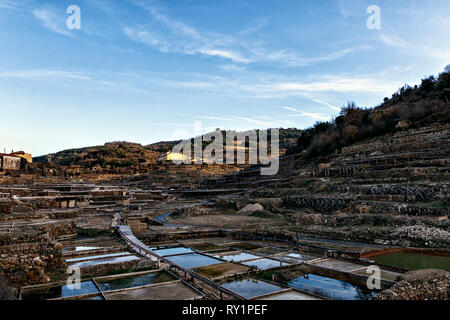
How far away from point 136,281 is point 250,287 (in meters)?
2.91

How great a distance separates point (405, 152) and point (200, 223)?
18.8 metres

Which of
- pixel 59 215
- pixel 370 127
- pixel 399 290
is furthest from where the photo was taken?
pixel 370 127

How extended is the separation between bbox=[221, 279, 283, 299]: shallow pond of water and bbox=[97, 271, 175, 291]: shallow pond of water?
162 cm

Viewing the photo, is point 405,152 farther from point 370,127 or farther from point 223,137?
point 223,137

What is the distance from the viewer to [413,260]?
10.0 meters

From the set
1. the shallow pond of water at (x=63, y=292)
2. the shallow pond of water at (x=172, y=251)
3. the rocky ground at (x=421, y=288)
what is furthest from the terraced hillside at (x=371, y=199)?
the shallow pond of water at (x=63, y=292)

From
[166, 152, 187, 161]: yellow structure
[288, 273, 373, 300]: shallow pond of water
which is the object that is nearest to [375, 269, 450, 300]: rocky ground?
[288, 273, 373, 300]: shallow pond of water

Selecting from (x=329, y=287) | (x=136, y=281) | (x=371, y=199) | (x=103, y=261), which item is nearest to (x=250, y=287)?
(x=329, y=287)

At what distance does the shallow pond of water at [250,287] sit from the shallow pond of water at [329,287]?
66 cm

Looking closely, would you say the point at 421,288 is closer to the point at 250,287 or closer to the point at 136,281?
the point at 250,287

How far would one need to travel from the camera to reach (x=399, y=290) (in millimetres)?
6270

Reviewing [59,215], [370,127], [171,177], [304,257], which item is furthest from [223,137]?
[304,257]

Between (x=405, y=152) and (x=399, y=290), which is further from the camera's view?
(x=405, y=152)

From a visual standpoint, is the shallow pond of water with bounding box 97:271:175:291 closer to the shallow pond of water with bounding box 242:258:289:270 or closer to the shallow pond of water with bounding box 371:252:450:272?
the shallow pond of water with bounding box 242:258:289:270
